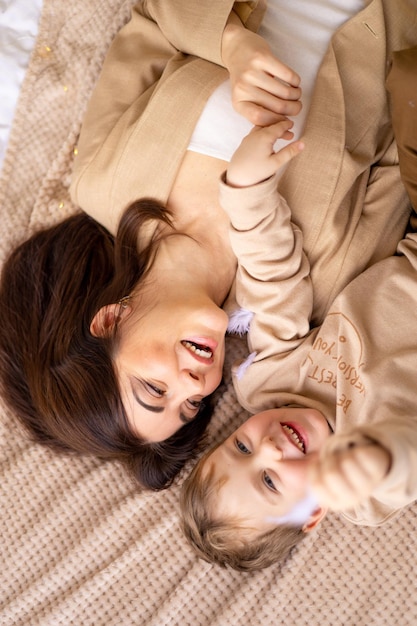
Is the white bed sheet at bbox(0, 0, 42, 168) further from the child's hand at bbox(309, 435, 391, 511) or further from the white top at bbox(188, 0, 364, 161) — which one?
the child's hand at bbox(309, 435, 391, 511)

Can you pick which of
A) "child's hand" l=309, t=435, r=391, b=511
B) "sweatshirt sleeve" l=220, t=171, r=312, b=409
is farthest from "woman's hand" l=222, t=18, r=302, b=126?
"child's hand" l=309, t=435, r=391, b=511

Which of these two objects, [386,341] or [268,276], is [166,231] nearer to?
[268,276]

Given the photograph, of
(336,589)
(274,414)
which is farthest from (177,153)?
(336,589)

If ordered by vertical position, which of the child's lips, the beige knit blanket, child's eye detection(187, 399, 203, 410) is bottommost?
the beige knit blanket

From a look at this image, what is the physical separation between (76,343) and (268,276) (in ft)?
1.27

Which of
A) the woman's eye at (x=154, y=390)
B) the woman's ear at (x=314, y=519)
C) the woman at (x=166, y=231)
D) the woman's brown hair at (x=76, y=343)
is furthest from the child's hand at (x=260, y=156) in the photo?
the woman's ear at (x=314, y=519)

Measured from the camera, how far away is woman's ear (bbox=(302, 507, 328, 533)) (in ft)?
3.94

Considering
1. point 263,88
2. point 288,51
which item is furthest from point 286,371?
point 288,51

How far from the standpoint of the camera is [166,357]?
1115 mm

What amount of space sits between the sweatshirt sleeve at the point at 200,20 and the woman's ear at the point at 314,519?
2.85 ft

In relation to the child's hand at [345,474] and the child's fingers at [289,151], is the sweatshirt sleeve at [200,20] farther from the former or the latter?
the child's hand at [345,474]

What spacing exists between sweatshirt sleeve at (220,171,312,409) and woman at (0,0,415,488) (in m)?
0.06

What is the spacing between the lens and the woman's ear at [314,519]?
120 cm

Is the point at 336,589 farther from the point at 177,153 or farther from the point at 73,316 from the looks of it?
the point at 177,153
